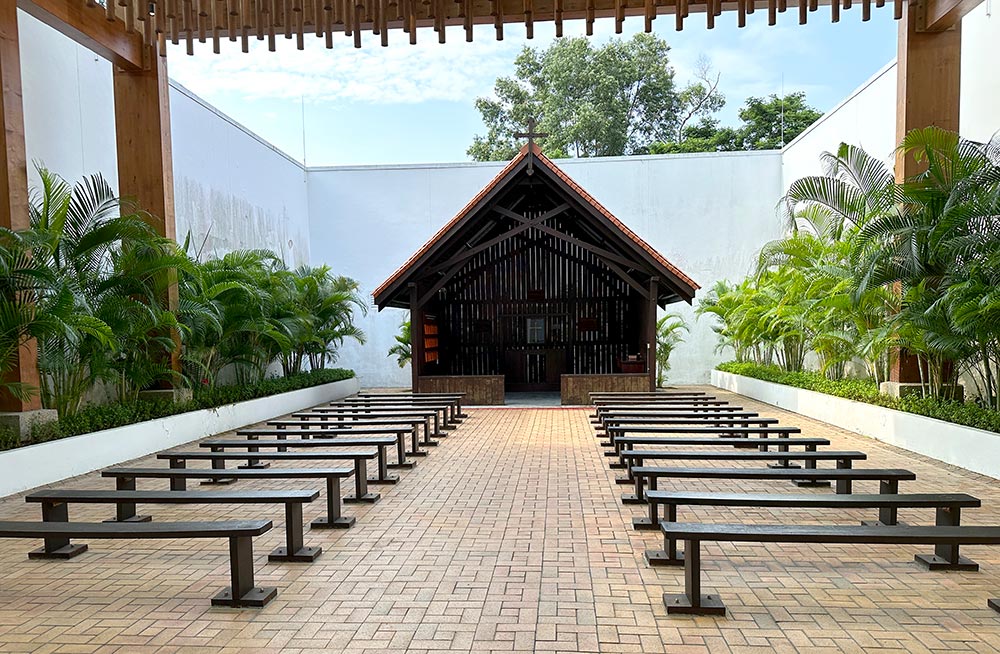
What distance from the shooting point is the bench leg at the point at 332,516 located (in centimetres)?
516

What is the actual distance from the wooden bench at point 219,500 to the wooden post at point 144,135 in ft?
20.9

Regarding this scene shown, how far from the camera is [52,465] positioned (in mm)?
6871

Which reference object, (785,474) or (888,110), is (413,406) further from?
(888,110)

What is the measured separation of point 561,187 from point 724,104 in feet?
74.7

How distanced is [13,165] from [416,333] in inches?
311

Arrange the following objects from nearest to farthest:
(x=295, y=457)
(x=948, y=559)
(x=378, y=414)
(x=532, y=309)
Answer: (x=948, y=559) < (x=295, y=457) < (x=378, y=414) < (x=532, y=309)

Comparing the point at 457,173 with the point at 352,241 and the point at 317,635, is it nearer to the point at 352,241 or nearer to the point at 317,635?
the point at 352,241

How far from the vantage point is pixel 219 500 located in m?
4.43

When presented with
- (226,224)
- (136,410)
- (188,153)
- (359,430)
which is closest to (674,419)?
(359,430)

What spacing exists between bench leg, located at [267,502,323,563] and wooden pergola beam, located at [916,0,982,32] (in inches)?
395

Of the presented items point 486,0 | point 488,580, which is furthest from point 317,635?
point 486,0

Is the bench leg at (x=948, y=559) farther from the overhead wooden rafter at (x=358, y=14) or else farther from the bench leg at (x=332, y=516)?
the overhead wooden rafter at (x=358, y=14)

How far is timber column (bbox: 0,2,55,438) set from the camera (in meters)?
7.00

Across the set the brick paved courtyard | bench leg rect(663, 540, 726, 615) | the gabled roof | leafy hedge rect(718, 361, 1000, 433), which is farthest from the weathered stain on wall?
leafy hedge rect(718, 361, 1000, 433)
